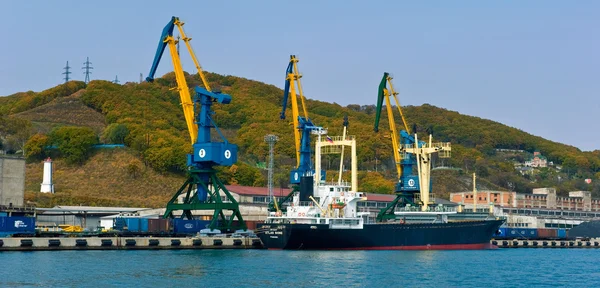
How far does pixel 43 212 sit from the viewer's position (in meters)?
86.6

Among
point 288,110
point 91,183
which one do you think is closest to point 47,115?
point 91,183

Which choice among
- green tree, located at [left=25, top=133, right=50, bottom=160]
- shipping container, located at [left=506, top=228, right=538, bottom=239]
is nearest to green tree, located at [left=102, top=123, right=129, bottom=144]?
green tree, located at [left=25, top=133, right=50, bottom=160]

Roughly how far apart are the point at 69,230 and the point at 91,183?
1752 inches

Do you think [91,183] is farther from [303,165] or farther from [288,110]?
[288,110]

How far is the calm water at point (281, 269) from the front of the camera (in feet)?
157

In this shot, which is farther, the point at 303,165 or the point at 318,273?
the point at 303,165

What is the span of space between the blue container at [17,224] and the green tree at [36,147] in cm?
6223

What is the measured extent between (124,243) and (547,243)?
52486mm

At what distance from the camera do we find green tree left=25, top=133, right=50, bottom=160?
12800 cm

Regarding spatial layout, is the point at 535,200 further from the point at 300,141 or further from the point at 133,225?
the point at 133,225

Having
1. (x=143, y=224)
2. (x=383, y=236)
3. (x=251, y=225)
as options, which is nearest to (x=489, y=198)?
(x=251, y=225)

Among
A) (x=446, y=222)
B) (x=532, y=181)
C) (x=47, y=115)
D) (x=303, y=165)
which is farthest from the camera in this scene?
(x=532, y=181)

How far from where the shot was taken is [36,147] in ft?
420

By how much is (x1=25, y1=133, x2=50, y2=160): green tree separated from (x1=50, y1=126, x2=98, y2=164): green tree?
145cm
